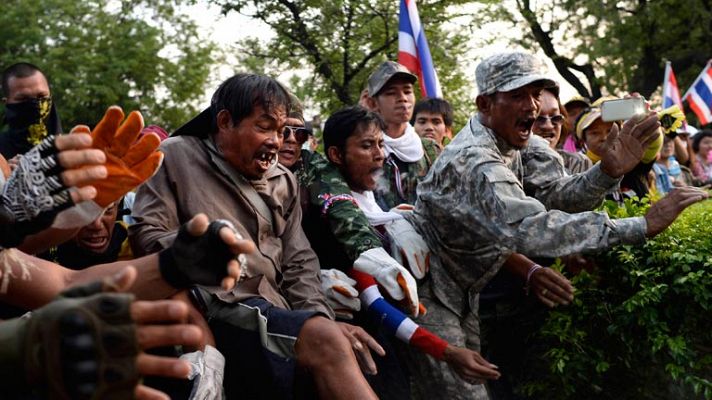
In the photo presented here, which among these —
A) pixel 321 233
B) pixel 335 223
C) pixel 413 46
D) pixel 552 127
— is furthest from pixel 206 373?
pixel 413 46

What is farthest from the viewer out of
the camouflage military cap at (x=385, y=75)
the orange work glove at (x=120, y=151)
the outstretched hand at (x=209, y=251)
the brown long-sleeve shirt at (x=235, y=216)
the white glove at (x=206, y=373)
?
the camouflage military cap at (x=385, y=75)

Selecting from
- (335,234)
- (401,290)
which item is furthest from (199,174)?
(401,290)

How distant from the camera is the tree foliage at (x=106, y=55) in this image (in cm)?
2473

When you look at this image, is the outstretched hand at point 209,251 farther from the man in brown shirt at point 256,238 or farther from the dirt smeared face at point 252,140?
the dirt smeared face at point 252,140

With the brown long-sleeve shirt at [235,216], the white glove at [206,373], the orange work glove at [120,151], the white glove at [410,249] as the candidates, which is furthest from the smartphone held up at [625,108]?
the orange work glove at [120,151]

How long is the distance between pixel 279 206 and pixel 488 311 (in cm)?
146

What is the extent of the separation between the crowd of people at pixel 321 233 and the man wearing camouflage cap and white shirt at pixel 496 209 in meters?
0.01

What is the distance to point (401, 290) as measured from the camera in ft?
14.1

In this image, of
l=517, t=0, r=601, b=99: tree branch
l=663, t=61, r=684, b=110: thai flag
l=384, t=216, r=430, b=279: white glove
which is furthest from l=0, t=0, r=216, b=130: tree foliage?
l=384, t=216, r=430, b=279: white glove

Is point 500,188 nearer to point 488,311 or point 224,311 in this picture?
point 488,311

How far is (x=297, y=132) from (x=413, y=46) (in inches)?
119

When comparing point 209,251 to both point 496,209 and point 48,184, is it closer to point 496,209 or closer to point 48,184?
point 48,184

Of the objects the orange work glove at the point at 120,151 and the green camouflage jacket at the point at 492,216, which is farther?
the green camouflage jacket at the point at 492,216

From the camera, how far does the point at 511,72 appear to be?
4.48 meters
